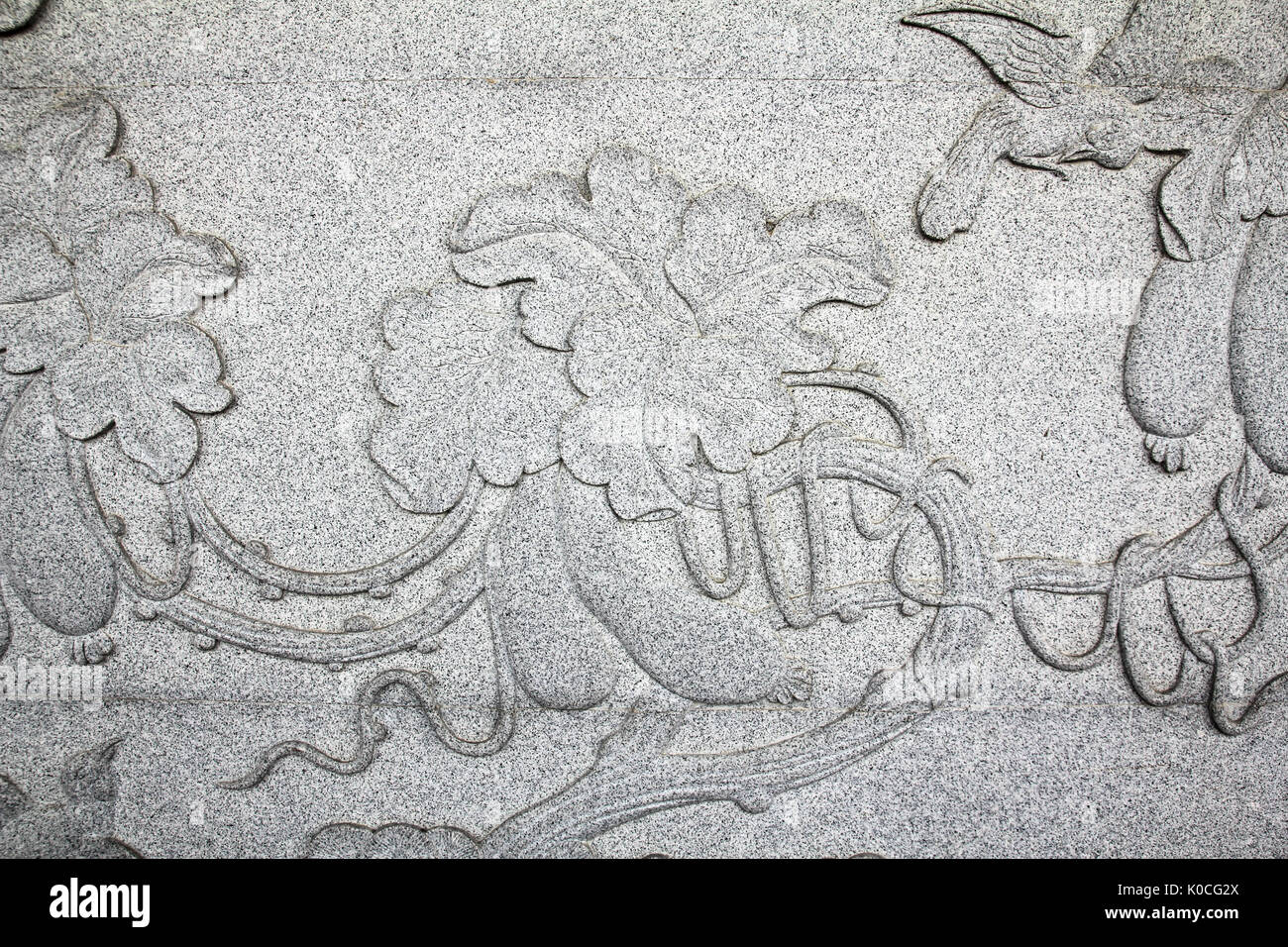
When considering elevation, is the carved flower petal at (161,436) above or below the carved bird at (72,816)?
above

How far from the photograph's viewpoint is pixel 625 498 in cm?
195

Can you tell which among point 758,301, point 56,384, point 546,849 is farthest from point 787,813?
point 56,384

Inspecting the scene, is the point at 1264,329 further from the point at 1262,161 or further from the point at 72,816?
the point at 72,816

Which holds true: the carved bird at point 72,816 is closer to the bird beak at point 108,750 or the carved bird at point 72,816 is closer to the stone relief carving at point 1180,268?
the bird beak at point 108,750

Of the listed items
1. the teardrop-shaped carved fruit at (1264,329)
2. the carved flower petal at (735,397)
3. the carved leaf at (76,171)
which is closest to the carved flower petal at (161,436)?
the carved leaf at (76,171)

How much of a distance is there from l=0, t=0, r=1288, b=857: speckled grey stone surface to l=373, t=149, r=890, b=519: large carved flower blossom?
0.04ft

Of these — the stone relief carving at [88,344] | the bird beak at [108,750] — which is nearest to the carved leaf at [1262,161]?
the stone relief carving at [88,344]

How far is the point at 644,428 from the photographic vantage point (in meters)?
1.96

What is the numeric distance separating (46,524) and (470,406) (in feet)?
3.93

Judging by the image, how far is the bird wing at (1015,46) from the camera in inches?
76.0

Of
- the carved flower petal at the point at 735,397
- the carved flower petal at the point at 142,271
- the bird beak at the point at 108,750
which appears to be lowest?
the bird beak at the point at 108,750

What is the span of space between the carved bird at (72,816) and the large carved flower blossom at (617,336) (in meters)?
1.11

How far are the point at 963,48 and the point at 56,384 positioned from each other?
2572mm

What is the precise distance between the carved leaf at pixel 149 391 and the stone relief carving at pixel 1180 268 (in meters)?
1.95
